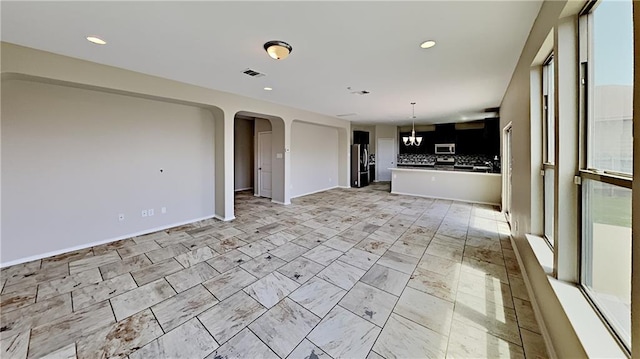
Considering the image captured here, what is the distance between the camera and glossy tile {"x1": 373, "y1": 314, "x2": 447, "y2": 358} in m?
1.63

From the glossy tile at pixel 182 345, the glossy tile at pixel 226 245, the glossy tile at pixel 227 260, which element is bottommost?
the glossy tile at pixel 182 345

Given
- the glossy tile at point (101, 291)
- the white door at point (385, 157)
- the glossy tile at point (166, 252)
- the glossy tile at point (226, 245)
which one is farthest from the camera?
the white door at point (385, 157)

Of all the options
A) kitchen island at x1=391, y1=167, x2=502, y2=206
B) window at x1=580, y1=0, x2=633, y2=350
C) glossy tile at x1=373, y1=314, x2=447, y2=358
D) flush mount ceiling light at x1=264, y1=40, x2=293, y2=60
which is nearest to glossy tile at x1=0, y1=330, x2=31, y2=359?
glossy tile at x1=373, y1=314, x2=447, y2=358

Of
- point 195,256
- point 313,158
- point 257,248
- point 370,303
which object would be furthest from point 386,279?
point 313,158

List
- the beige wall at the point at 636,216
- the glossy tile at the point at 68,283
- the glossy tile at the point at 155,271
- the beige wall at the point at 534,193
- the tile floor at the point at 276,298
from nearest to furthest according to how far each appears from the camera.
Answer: the beige wall at the point at 636,216, the beige wall at the point at 534,193, the tile floor at the point at 276,298, the glossy tile at the point at 68,283, the glossy tile at the point at 155,271

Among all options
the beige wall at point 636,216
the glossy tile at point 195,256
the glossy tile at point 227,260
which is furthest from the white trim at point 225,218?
the beige wall at point 636,216

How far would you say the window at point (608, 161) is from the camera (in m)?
1.07

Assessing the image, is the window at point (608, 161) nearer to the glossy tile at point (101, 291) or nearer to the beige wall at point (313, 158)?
the glossy tile at point (101, 291)

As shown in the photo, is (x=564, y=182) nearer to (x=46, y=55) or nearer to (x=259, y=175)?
(x=46, y=55)

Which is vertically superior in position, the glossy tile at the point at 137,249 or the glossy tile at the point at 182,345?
the glossy tile at the point at 137,249

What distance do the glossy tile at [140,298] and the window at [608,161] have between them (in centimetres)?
319

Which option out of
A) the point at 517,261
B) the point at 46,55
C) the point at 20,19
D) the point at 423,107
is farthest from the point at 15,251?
the point at 423,107

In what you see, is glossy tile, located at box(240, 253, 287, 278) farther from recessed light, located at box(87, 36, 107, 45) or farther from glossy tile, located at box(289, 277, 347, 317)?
recessed light, located at box(87, 36, 107, 45)

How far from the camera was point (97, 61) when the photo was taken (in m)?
3.02
